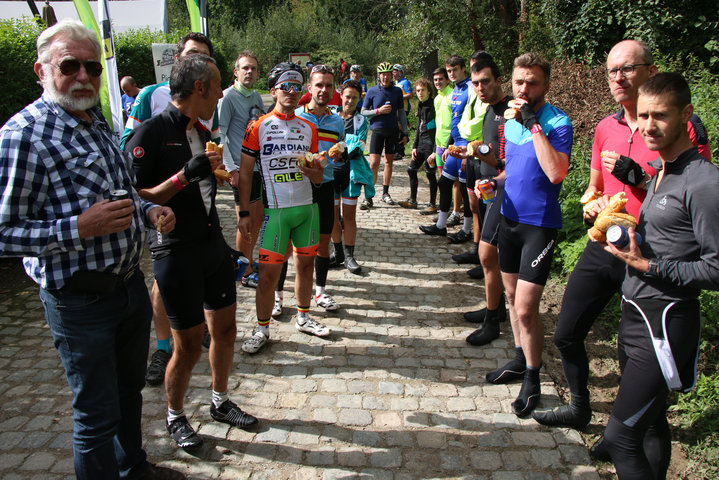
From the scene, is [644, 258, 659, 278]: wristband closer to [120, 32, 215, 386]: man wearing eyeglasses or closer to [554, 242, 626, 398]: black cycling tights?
[554, 242, 626, 398]: black cycling tights

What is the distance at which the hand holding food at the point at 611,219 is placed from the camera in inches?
98.6

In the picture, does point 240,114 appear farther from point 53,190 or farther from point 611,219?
A: point 611,219

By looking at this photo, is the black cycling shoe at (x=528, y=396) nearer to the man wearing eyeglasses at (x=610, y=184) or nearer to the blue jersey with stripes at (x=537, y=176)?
the man wearing eyeglasses at (x=610, y=184)

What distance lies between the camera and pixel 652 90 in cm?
244

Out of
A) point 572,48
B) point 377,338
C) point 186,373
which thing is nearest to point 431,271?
Answer: point 377,338

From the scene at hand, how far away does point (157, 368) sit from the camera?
4059 mm

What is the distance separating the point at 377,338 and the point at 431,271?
6.51ft

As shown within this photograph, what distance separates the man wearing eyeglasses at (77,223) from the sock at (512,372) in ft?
9.27

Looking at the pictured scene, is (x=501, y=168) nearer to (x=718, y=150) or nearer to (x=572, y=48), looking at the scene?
(x=718, y=150)

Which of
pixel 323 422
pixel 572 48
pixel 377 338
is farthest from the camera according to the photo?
pixel 572 48

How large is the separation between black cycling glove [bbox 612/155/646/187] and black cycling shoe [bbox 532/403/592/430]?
64.4 inches

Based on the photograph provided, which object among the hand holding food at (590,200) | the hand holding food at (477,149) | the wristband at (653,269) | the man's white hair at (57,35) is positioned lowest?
the wristband at (653,269)

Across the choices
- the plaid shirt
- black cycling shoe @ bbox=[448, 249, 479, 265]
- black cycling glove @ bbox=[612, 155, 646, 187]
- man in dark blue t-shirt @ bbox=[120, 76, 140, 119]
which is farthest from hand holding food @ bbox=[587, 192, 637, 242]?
man in dark blue t-shirt @ bbox=[120, 76, 140, 119]

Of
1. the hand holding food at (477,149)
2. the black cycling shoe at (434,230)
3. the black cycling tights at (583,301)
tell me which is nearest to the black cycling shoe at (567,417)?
the black cycling tights at (583,301)
